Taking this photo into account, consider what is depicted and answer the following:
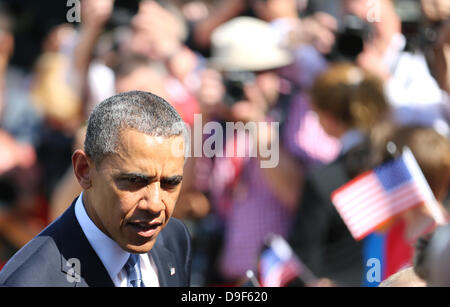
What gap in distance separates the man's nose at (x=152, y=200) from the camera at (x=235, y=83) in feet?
7.52

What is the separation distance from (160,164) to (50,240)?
38cm

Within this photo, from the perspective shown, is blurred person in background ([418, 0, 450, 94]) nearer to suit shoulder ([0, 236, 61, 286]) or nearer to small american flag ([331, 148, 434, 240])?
small american flag ([331, 148, 434, 240])

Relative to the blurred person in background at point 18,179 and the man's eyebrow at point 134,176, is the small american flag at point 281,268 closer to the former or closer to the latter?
the blurred person in background at point 18,179

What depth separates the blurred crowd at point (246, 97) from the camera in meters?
3.90

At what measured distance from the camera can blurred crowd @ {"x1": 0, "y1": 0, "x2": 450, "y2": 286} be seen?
390 cm

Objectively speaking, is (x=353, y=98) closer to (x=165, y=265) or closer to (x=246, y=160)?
(x=246, y=160)

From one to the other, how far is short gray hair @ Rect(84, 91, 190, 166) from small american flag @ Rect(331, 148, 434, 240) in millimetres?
1448

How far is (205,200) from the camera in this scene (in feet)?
14.4

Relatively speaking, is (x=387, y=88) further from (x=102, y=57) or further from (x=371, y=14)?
(x=102, y=57)

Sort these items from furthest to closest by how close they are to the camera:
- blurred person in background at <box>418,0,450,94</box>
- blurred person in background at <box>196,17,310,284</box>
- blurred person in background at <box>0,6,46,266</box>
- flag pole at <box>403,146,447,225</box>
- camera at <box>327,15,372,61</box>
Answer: blurred person in background at <box>0,6,46,266</box>, camera at <box>327,15,372,61</box>, blurred person in background at <box>196,17,310,284</box>, blurred person in background at <box>418,0,450,94</box>, flag pole at <box>403,146,447,225</box>

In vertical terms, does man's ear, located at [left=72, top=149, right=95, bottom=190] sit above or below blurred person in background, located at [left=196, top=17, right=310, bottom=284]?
below

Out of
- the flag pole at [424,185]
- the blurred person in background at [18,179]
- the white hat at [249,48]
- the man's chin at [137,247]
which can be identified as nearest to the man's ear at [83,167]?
the man's chin at [137,247]

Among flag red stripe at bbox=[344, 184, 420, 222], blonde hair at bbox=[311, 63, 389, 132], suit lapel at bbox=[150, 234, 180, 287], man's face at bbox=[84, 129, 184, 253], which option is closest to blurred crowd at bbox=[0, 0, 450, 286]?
blonde hair at bbox=[311, 63, 389, 132]

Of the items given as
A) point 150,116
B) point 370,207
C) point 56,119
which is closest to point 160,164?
point 150,116
